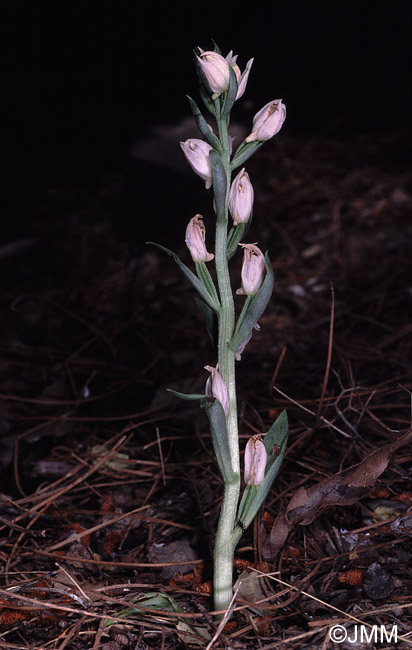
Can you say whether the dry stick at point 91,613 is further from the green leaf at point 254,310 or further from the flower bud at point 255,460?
the green leaf at point 254,310

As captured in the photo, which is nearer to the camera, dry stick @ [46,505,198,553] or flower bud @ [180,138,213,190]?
flower bud @ [180,138,213,190]

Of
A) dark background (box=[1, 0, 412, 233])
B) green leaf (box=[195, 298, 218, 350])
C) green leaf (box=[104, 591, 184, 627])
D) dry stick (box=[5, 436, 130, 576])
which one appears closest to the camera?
green leaf (box=[104, 591, 184, 627])

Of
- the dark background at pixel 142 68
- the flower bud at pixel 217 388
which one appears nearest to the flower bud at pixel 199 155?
the flower bud at pixel 217 388

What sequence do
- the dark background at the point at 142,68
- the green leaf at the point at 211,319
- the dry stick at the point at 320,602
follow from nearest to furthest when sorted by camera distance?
the dry stick at the point at 320,602, the green leaf at the point at 211,319, the dark background at the point at 142,68

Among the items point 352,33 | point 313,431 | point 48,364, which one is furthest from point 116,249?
point 313,431

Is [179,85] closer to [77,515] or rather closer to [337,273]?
[337,273]

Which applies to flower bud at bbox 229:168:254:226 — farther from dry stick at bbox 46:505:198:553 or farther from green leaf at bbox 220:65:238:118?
dry stick at bbox 46:505:198:553

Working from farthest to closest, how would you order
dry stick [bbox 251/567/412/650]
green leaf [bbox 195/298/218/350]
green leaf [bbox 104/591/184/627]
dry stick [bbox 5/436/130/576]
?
1. dry stick [bbox 5/436/130/576]
2. green leaf [bbox 195/298/218/350]
3. green leaf [bbox 104/591/184/627]
4. dry stick [bbox 251/567/412/650]

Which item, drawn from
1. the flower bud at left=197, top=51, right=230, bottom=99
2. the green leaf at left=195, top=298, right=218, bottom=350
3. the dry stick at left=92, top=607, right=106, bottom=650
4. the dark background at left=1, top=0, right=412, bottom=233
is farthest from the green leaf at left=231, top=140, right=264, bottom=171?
the dark background at left=1, top=0, right=412, bottom=233

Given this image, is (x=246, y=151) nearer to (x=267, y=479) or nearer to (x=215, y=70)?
(x=215, y=70)
